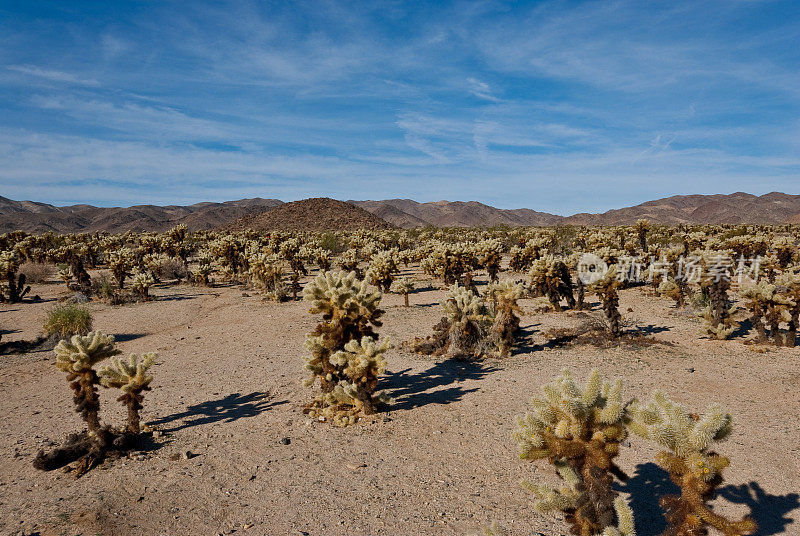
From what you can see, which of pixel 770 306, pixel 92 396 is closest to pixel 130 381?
pixel 92 396

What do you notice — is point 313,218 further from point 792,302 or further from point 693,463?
point 693,463

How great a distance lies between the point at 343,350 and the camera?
28.3 feet

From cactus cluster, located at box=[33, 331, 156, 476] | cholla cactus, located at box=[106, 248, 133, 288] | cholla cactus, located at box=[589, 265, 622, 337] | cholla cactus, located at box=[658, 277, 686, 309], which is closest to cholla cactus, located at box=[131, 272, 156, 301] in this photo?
cholla cactus, located at box=[106, 248, 133, 288]

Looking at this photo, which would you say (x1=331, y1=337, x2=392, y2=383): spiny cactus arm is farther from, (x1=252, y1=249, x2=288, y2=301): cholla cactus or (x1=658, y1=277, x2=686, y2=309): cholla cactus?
(x1=658, y1=277, x2=686, y2=309): cholla cactus

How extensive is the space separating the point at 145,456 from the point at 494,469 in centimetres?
532

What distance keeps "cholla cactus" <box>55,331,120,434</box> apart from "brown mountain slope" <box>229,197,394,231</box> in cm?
6767

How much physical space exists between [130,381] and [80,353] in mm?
882

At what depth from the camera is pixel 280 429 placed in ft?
24.6

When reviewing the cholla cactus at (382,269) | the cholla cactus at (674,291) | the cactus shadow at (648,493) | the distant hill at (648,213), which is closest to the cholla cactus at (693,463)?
the cactus shadow at (648,493)

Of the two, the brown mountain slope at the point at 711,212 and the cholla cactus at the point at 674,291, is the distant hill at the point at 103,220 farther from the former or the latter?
the cholla cactus at the point at 674,291

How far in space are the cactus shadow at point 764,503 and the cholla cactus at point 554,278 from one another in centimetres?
1061

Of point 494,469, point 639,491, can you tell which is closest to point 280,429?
point 494,469

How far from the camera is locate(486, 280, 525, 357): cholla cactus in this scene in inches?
459

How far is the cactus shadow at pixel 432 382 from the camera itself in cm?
870
